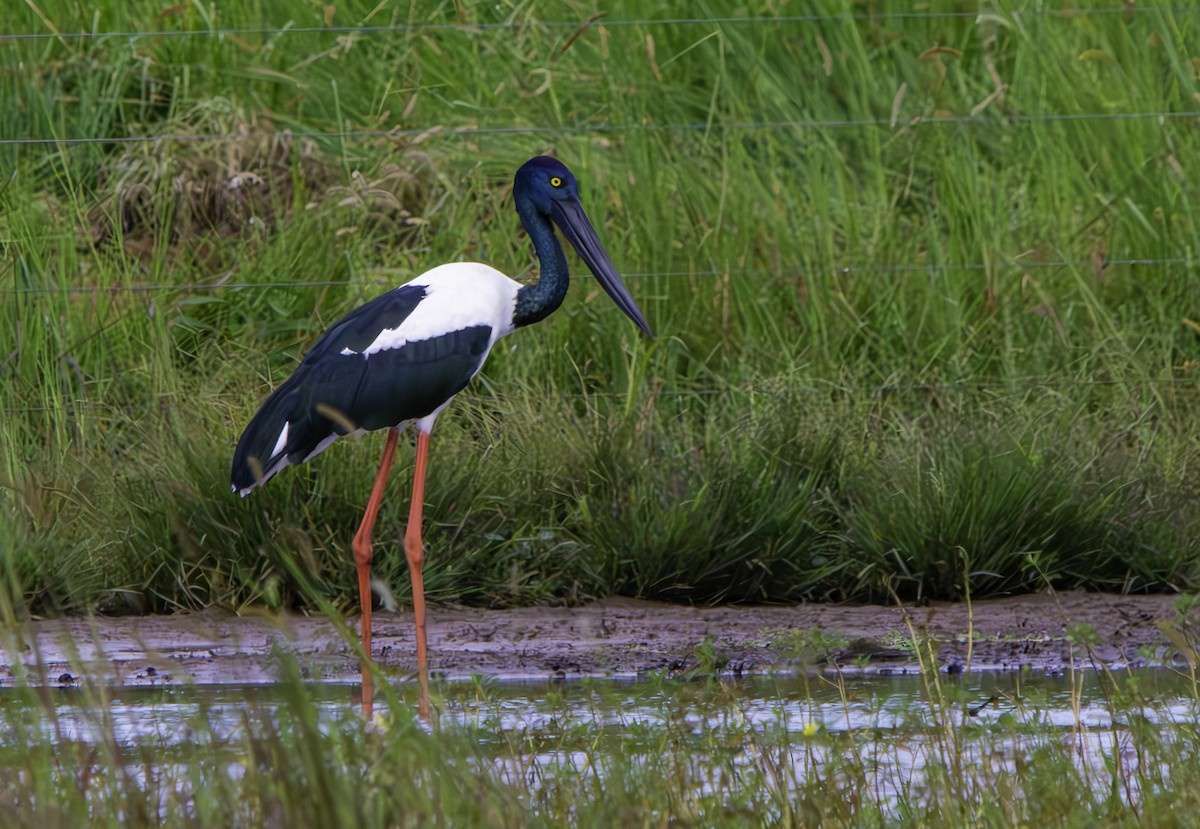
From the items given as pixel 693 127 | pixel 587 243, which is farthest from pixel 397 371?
pixel 693 127

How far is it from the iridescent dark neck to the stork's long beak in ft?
Result: 0.20

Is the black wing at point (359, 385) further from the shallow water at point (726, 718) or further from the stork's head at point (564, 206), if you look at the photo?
the shallow water at point (726, 718)

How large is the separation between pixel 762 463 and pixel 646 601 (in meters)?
0.68

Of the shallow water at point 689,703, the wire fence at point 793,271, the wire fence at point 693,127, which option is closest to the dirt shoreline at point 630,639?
the shallow water at point 689,703

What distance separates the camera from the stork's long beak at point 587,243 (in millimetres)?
6148

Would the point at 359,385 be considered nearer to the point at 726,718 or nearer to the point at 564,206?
the point at 564,206

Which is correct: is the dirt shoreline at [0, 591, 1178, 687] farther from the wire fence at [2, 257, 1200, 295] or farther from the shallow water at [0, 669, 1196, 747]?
the wire fence at [2, 257, 1200, 295]

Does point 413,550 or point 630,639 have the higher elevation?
point 413,550

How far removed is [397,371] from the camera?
5.65 metres

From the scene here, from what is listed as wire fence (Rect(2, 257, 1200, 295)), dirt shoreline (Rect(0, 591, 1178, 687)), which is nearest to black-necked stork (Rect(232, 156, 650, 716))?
dirt shoreline (Rect(0, 591, 1178, 687))

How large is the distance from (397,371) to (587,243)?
88 cm

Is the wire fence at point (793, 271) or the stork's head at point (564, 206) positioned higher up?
the stork's head at point (564, 206)

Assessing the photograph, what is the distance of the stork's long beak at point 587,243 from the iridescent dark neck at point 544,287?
0.20 ft

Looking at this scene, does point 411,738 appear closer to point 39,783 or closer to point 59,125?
point 39,783
